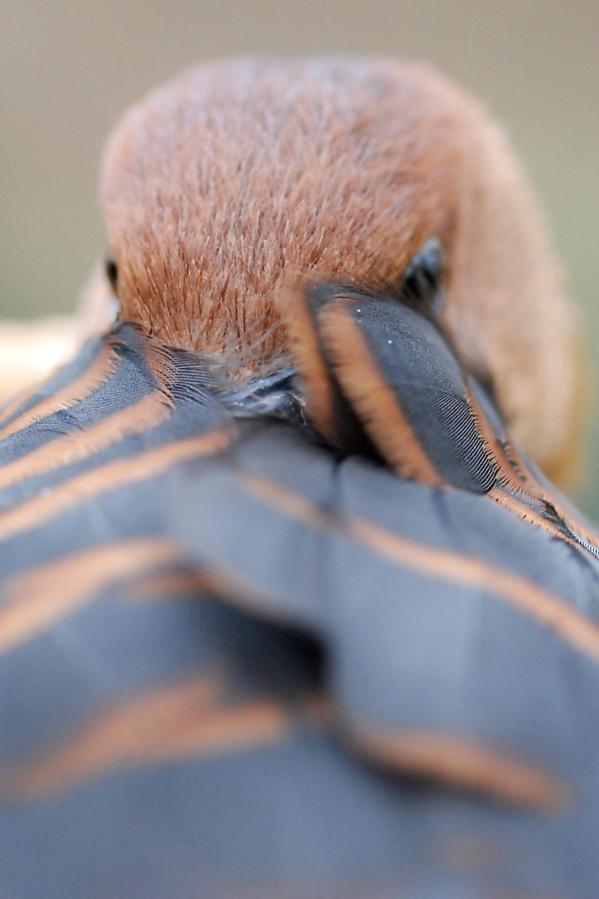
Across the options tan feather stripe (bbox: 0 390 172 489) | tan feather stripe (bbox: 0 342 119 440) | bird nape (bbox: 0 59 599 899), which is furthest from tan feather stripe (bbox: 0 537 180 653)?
tan feather stripe (bbox: 0 342 119 440)

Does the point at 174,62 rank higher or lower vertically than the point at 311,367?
lower

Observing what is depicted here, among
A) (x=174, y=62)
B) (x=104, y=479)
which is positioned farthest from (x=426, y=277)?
(x=174, y=62)

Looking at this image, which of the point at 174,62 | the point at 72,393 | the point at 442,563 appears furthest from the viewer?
the point at 174,62

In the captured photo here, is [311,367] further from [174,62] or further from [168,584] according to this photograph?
[174,62]

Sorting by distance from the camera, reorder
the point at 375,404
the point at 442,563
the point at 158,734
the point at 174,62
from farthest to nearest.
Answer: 1. the point at 174,62
2. the point at 375,404
3. the point at 442,563
4. the point at 158,734

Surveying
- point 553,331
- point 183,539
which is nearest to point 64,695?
point 183,539

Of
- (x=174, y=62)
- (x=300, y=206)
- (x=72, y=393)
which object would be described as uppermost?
(x=300, y=206)
